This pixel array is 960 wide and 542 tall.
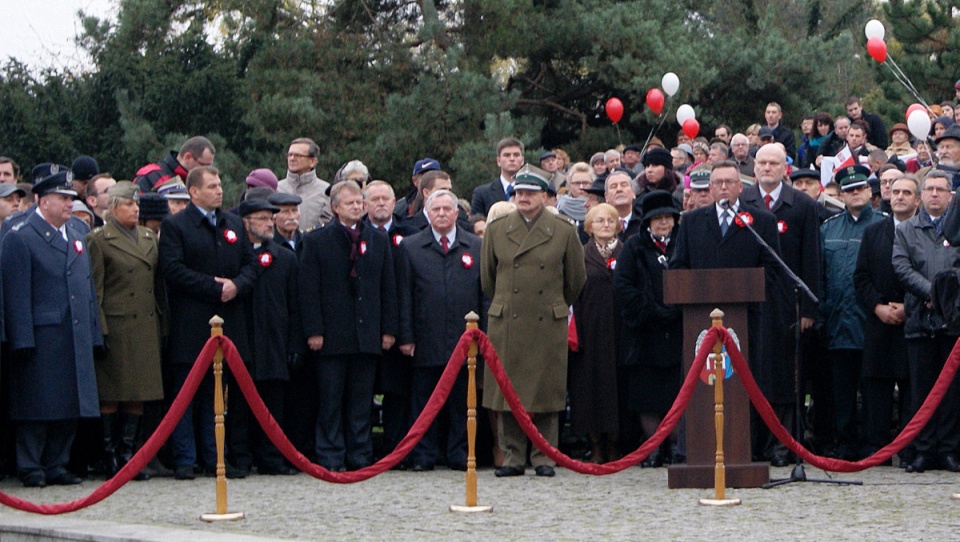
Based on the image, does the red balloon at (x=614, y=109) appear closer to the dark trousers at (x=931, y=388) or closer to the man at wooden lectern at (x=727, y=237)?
the man at wooden lectern at (x=727, y=237)

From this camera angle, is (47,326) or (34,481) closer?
(34,481)

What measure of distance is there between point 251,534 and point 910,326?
5410 mm

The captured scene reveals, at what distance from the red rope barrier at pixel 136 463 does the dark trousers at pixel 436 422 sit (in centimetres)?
336

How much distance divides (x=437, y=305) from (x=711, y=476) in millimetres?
2838

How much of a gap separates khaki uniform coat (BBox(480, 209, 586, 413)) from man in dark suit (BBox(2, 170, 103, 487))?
285 cm

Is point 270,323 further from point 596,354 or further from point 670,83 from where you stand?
point 670,83

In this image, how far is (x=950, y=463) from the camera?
11.3 m

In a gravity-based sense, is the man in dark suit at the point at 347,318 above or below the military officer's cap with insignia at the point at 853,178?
below

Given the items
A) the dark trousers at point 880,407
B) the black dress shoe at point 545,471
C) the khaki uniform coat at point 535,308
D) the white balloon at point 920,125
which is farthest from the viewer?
the white balloon at point 920,125

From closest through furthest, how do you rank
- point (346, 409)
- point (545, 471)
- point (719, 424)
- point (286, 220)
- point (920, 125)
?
point (719, 424) < point (545, 471) < point (346, 409) < point (286, 220) < point (920, 125)

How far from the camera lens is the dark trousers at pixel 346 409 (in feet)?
38.7

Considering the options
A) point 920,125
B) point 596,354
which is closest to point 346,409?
point 596,354

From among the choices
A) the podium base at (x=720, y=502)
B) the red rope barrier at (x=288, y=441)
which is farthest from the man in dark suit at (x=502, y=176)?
the podium base at (x=720, y=502)

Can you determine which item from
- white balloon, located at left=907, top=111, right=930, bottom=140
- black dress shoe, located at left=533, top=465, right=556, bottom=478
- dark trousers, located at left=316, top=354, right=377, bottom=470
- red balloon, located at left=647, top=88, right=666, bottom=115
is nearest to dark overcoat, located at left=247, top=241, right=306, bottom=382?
dark trousers, located at left=316, top=354, right=377, bottom=470
